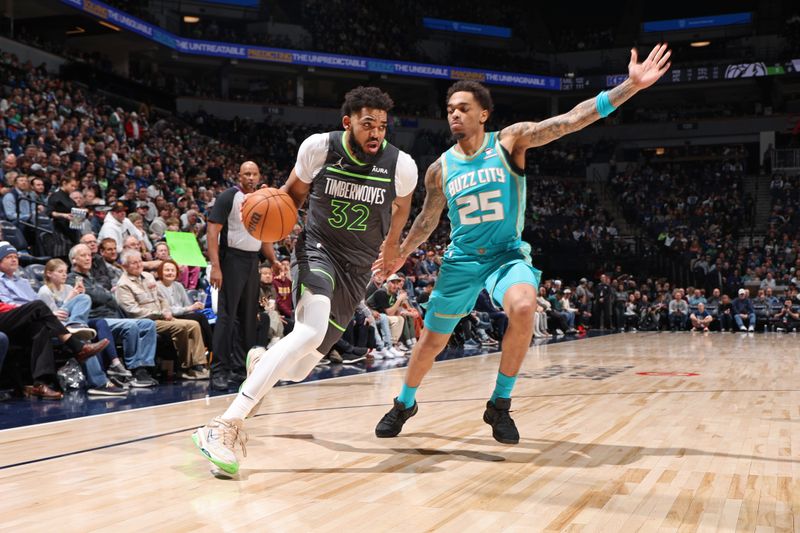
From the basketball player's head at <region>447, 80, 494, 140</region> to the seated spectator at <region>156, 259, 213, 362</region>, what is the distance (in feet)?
14.3

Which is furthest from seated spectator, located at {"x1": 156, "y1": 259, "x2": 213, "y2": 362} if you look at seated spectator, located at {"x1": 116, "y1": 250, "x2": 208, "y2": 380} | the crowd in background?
seated spectator, located at {"x1": 116, "y1": 250, "x2": 208, "y2": 380}

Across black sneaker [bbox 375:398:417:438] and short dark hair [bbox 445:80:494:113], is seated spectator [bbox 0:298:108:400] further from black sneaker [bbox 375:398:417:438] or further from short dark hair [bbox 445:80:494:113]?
short dark hair [bbox 445:80:494:113]

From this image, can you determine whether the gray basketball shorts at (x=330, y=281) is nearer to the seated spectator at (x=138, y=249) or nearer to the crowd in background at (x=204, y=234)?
the crowd in background at (x=204, y=234)

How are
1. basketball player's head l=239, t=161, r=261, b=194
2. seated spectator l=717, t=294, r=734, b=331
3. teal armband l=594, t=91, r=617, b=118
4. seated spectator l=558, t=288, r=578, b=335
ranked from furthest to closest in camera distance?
seated spectator l=717, t=294, r=734, b=331, seated spectator l=558, t=288, r=578, b=335, basketball player's head l=239, t=161, r=261, b=194, teal armband l=594, t=91, r=617, b=118

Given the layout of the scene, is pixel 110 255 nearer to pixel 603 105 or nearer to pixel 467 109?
pixel 467 109

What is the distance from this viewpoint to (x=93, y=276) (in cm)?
764

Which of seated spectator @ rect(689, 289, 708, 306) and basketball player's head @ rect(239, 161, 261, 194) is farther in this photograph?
seated spectator @ rect(689, 289, 708, 306)

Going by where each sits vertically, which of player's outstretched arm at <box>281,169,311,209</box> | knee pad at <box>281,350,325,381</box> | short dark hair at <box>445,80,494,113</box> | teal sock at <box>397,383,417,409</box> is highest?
short dark hair at <box>445,80,494,113</box>

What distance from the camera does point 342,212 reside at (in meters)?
4.33

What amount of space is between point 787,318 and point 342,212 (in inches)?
743

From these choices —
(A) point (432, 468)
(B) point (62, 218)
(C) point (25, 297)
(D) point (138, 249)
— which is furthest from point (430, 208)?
(B) point (62, 218)

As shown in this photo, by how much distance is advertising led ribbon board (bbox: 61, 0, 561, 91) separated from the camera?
25.3m

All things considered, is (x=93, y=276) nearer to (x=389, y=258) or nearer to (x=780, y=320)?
(x=389, y=258)

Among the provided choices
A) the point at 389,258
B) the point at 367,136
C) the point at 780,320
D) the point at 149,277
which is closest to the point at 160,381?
the point at 149,277
